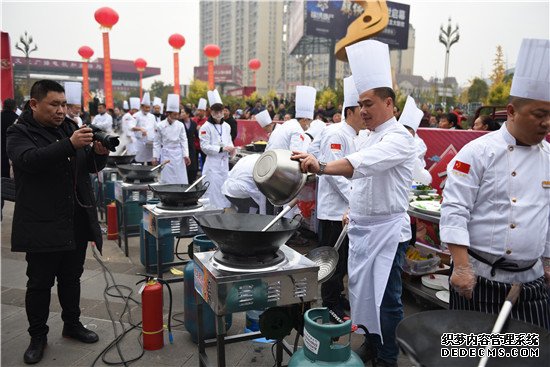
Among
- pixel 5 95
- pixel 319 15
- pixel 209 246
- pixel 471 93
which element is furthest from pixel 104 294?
pixel 319 15

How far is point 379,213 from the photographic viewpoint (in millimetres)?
2350

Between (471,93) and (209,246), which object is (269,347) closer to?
(209,246)

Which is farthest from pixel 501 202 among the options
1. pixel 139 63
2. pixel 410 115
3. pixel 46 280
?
pixel 139 63

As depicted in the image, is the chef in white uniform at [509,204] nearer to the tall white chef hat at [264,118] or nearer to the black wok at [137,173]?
the black wok at [137,173]

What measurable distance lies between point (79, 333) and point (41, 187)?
108cm

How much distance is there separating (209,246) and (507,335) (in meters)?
2.22

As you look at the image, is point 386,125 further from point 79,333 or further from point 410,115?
point 410,115

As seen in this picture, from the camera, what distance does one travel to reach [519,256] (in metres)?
1.75

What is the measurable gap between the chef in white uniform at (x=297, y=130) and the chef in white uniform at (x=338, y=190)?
171 cm

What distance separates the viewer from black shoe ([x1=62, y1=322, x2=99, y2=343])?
2906 millimetres

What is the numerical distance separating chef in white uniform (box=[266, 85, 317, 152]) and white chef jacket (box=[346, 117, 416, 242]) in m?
2.78

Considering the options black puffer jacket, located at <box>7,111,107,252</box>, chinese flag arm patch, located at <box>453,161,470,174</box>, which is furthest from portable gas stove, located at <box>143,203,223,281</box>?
chinese flag arm patch, located at <box>453,161,470,174</box>

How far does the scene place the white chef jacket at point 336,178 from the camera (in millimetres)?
3342

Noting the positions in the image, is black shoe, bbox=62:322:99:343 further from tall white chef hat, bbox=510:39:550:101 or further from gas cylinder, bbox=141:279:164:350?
tall white chef hat, bbox=510:39:550:101
